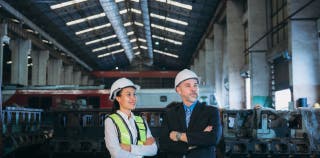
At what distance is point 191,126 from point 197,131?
68 millimetres

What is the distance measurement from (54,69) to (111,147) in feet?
119

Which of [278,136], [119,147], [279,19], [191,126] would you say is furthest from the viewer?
[279,19]

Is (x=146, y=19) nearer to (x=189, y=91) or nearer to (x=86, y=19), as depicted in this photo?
(x=86, y=19)

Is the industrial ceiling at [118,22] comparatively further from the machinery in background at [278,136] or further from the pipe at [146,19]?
the machinery in background at [278,136]

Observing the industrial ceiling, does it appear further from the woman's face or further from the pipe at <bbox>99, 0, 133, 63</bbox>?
the woman's face

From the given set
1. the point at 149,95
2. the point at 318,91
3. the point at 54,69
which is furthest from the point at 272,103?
the point at 54,69

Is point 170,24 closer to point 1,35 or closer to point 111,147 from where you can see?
point 1,35

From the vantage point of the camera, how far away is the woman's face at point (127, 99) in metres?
3.34

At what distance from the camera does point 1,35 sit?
22562 millimetres

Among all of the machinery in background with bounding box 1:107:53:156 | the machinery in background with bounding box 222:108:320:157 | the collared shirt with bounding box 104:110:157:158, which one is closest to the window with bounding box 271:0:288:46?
the machinery in background with bounding box 222:108:320:157

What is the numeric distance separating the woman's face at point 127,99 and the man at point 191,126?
0.35 m

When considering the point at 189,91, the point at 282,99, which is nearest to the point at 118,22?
the point at 282,99

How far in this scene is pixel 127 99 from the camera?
3344 millimetres

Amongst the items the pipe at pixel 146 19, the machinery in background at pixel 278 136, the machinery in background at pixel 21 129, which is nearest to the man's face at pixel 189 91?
the machinery in background at pixel 21 129
